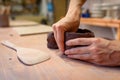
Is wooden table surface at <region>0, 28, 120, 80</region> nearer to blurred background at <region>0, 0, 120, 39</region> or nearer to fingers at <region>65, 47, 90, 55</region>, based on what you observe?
fingers at <region>65, 47, 90, 55</region>

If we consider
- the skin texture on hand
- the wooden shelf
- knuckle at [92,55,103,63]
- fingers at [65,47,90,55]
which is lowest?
the wooden shelf

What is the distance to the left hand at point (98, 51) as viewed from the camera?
0.46m

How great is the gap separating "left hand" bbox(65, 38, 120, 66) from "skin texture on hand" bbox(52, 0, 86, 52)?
50 millimetres

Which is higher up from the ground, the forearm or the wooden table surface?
the forearm

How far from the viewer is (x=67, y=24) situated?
0.58m

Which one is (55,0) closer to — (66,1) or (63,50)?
(66,1)

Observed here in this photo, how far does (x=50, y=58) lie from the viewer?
54 centimetres

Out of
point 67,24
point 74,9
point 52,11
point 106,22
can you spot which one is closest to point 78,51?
point 67,24

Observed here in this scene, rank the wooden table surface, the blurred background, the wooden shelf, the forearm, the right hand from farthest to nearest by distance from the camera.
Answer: the blurred background < the wooden shelf < the forearm < the right hand < the wooden table surface

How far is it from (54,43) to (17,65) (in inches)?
7.7

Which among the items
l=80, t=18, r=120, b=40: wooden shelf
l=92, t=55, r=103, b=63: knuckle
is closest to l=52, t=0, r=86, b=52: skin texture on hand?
l=92, t=55, r=103, b=63: knuckle

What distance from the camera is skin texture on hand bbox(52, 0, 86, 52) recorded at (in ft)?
1.79

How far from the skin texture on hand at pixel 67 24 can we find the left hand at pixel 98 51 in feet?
0.16

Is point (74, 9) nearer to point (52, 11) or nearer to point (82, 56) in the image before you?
point (82, 56)
